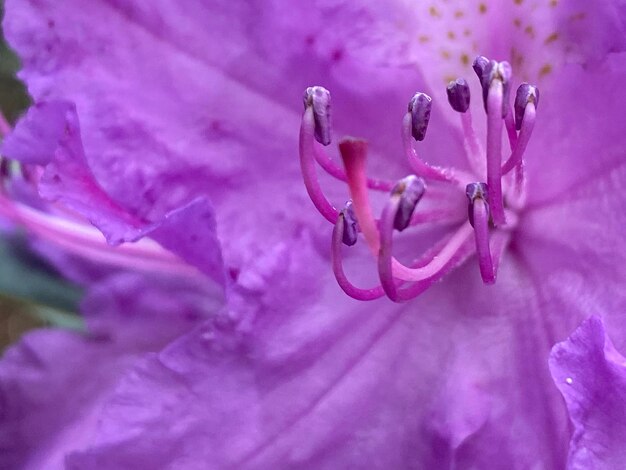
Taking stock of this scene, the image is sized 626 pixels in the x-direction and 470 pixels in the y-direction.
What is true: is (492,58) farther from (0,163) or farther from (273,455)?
(0,163)

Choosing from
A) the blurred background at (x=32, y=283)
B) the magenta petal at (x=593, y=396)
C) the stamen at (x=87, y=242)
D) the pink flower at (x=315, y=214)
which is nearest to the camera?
the magenta petal at (x=593, y=396)

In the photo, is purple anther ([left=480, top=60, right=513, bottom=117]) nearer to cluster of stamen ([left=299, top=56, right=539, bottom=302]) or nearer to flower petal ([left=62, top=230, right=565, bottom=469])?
cluster of stamen ([left=299, top=56, right=539, bottom=302])

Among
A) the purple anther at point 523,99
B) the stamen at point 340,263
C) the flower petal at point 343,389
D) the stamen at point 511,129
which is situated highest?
the purple anther at point 523,99

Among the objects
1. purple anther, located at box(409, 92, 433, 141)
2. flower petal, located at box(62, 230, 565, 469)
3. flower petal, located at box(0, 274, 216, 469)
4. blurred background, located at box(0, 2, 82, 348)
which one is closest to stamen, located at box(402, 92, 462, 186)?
purple anther, located at box(409, 92, 433, 141)

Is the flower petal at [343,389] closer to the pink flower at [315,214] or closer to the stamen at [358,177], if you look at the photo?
the pink flower at [315,214]

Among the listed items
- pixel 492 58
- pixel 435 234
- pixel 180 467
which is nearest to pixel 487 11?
pixel 492 58

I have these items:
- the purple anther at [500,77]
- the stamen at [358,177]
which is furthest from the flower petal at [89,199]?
the purple anther at [500,77]

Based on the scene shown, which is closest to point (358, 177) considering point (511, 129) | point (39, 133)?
point (511, 129)
